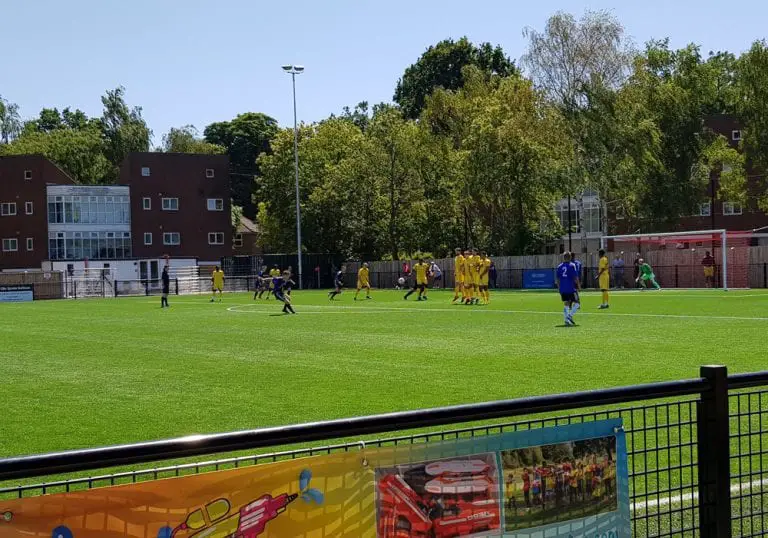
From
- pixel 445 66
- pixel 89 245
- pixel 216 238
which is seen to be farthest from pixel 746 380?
pixel 445 66

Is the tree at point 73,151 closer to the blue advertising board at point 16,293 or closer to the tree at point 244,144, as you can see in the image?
the tree at point 244,144

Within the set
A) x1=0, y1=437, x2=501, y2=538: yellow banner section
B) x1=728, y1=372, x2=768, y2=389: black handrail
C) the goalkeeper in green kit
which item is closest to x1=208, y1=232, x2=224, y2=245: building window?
the goalkeeper in green kit

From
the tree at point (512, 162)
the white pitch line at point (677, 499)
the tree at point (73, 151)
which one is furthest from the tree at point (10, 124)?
the white pitch line at point (677, 499)

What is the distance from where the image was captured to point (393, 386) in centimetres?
1311

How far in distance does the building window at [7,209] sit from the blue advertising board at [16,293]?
19281 millimetres

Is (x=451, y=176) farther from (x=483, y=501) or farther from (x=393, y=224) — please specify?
(x=483, y=501)

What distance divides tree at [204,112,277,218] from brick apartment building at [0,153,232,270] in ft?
71.8

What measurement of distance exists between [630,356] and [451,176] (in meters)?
53.2

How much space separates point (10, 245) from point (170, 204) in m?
13.5

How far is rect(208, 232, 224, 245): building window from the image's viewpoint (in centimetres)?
8532

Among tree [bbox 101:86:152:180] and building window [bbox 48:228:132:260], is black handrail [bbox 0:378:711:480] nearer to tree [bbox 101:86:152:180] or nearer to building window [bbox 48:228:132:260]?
building window [bbox 48:228:132:260]

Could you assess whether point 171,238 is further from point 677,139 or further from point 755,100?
point 755,100

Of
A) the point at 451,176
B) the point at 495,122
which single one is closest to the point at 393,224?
the point at 451,176

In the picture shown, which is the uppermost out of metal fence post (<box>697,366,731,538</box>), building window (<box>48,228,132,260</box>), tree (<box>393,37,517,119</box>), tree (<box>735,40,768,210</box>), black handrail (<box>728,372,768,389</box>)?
tree (<box>393,37,517,119</box>)
